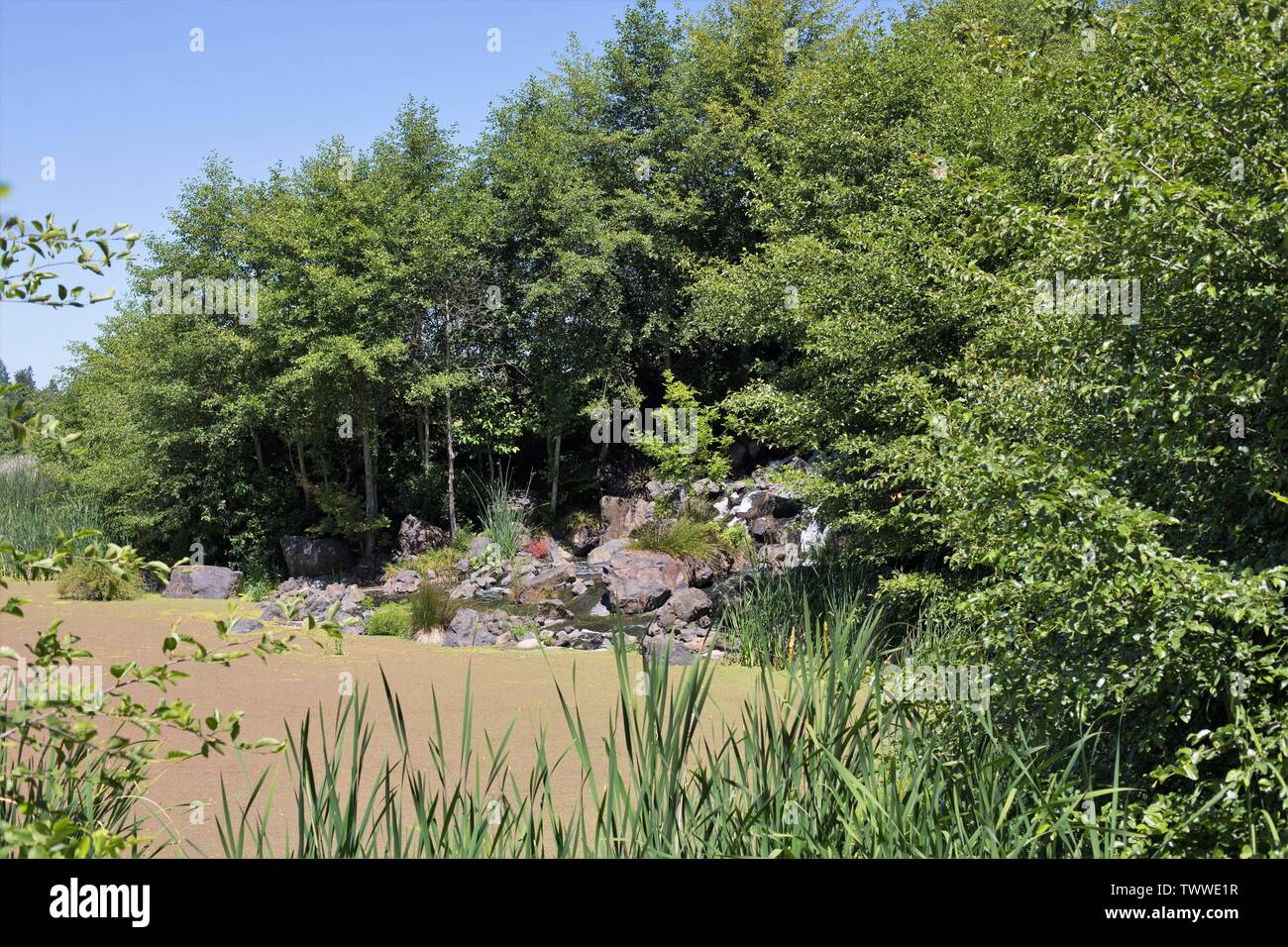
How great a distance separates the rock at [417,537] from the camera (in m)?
15.6

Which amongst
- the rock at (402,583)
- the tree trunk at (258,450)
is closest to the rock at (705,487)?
the rock at (402,583)

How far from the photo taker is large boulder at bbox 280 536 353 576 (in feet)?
53.1

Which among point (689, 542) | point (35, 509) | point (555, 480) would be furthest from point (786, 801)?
point (35, 509)

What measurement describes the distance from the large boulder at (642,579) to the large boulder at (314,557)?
5.56m

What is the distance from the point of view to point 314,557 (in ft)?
53.1

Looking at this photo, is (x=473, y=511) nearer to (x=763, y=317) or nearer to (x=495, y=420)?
(x=495, y=420)

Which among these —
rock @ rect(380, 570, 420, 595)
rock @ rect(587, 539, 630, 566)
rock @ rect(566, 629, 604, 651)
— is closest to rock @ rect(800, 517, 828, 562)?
rock @ rect(566, 629, 604, 651)

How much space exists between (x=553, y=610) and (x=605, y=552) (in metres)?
2.38

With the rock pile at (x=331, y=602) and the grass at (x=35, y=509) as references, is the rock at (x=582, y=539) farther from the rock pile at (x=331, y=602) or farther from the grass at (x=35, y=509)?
the grass at (x=35, y=509)

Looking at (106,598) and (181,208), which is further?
(181,208)
